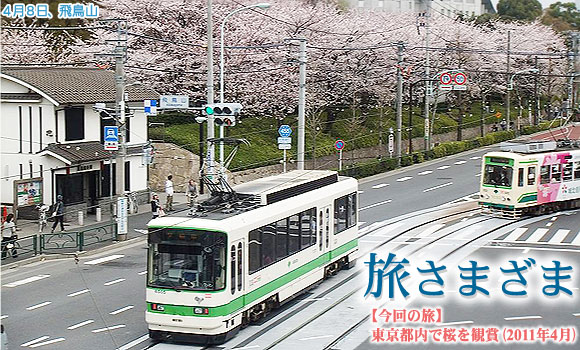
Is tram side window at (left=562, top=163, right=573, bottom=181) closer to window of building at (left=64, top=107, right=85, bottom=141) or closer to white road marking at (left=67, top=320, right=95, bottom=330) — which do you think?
window of building at (left=64, top=107, right=85, bottom=141)

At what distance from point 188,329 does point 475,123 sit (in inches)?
2362

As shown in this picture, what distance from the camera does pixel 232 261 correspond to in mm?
18188

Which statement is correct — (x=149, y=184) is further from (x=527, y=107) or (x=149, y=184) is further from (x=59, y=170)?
(x=527, y=107)

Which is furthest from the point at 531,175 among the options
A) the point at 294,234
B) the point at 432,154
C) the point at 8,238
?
the point at 432,154

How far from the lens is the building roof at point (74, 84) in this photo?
118 feet

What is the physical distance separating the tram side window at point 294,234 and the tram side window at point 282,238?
225mm

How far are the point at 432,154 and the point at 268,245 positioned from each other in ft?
127

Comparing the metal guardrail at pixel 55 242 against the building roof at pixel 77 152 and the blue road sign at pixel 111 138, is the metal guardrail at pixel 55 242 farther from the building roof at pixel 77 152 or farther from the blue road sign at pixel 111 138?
the building roof at pixel 77 152

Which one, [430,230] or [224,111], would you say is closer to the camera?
[224,111]

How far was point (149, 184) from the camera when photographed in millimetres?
45125

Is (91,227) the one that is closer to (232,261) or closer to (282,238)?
(282,238)

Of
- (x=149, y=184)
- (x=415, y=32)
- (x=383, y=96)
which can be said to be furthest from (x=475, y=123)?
(x=149, y=184)

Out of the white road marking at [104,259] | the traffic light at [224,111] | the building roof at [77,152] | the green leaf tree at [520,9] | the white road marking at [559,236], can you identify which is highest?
the green leaf tree at [520,9]

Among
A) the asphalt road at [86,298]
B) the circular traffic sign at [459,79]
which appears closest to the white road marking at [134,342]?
the asphalt road at [86,298]
